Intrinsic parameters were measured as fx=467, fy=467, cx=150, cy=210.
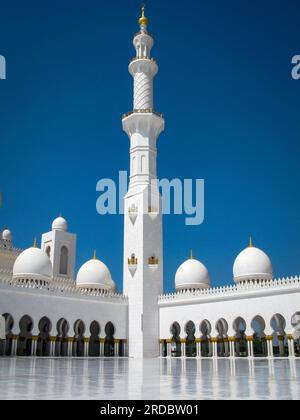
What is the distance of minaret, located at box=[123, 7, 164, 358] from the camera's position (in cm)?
2492

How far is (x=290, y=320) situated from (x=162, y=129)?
44.5ft

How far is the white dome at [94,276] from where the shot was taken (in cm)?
2664

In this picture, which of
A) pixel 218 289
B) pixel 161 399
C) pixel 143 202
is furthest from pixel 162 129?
pixel 161 399

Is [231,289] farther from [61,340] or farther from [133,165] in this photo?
[61,340]

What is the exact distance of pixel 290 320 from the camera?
1977 centimetres

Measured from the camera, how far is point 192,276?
26016 millimetres

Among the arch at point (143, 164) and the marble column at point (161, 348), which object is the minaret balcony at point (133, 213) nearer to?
the arch at point (143, 164)

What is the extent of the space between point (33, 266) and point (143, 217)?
6.38 m

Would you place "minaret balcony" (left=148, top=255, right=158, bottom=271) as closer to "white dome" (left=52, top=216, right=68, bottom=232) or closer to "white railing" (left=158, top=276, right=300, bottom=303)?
"white railing" (left=158, top=276, right=300, bottom=303)

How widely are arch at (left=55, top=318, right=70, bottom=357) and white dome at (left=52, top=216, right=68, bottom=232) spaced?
25.7 feet

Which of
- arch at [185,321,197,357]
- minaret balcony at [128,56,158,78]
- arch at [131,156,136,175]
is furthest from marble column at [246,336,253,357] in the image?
minaret balcony at [128,56,158,78]

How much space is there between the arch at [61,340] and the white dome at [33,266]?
2789mm

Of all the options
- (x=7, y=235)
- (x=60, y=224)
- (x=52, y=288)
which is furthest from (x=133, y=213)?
(x=7, y=235)
